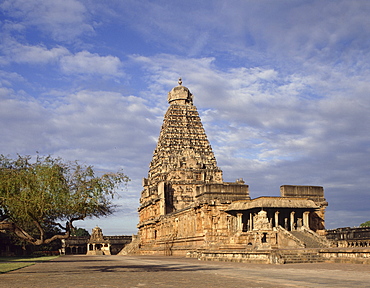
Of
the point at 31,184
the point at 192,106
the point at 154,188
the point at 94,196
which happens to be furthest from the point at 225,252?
the point at 192,106

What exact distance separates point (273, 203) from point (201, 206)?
9.50 metres

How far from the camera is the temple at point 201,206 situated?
52562mm

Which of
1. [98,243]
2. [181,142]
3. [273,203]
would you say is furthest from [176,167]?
[273,203]

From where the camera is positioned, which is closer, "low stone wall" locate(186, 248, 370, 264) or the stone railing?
"low stone wall" locate(186, 248, 370, 264)

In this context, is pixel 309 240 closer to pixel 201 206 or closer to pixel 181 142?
pixel 201 206

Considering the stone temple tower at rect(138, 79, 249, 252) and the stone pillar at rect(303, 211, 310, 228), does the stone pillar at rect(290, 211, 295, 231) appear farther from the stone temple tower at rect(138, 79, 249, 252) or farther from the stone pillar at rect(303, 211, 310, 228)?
the stone temple tower at rect(138, 79, 249, 252)

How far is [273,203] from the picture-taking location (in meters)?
55.6

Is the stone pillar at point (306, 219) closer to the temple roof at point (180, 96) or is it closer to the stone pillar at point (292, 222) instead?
the stone pillar at point (292, 222)

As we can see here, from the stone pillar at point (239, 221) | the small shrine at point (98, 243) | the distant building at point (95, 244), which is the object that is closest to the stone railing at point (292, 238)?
the stone pillar at point (239, 221)

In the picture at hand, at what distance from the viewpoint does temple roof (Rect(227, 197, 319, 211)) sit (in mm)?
55438

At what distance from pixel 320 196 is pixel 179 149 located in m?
50.3

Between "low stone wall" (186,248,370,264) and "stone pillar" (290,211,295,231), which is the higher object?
"stone pillar" (290,211,295,231)

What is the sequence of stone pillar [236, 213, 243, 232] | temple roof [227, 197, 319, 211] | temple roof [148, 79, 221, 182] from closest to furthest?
temple roof [227, 197, 319, 211] → stone pillar [236, 213, 243, 232] → temple roof [148, 79, 221, 182]

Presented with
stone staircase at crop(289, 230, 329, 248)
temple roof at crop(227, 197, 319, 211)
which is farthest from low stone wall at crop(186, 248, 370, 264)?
temple roof at crop(227, 197, 319, 211)
